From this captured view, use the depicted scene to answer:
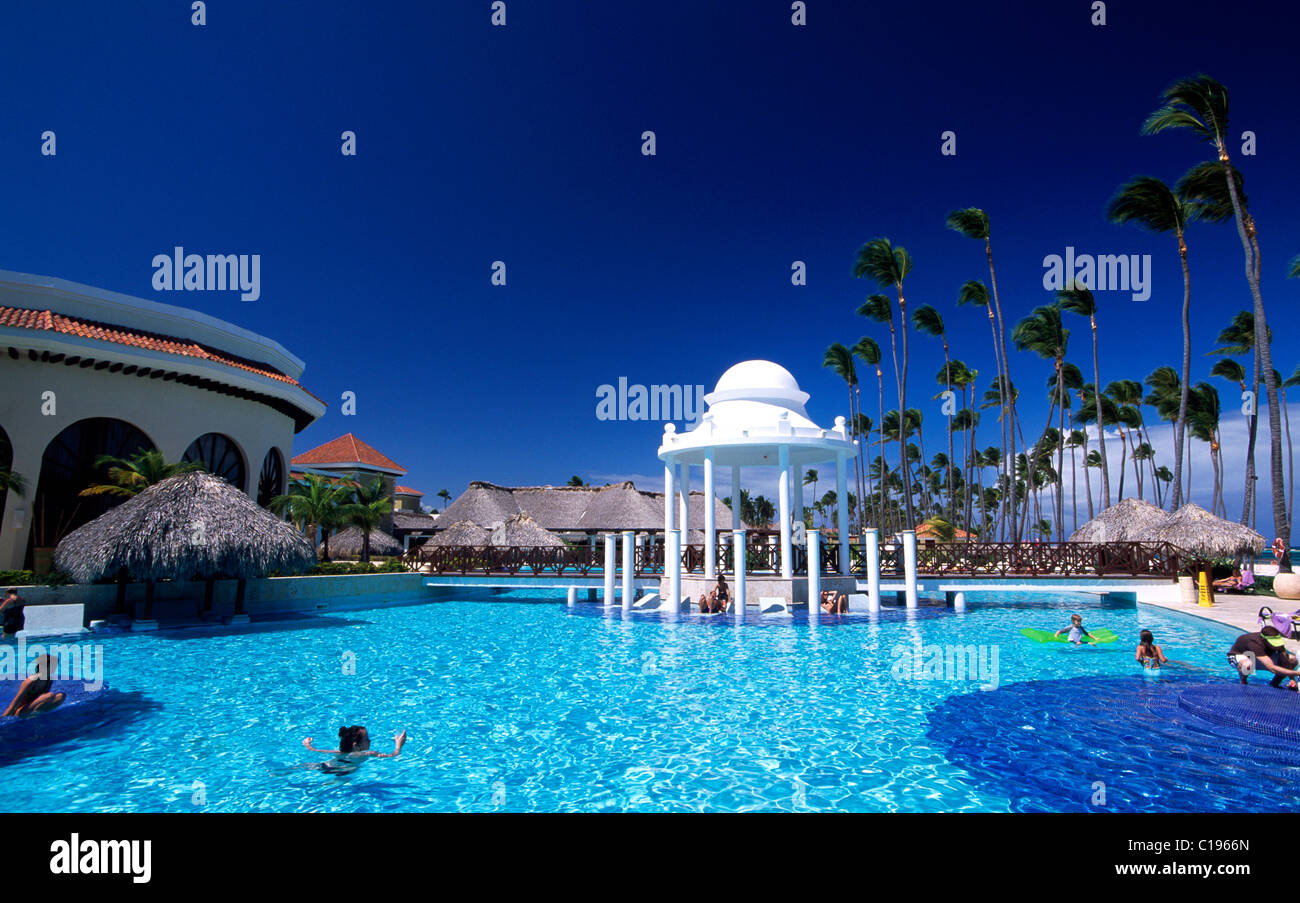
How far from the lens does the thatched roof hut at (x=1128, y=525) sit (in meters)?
22.6

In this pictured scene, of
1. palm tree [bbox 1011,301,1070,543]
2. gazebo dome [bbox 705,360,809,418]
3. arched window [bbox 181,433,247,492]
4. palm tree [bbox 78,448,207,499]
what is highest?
palm tree [bbox 1011,301,1070,543]

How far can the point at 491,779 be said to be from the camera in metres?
6.28

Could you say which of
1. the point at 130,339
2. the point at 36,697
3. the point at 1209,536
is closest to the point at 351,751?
the point at 36,697

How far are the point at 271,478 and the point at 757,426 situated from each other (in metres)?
18.6

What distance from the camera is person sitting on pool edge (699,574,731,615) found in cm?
1889

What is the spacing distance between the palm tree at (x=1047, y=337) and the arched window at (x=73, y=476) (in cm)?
3877

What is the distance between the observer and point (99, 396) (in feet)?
64.0

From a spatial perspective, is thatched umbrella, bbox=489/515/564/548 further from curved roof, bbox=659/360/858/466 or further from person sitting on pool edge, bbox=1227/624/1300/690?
person sitting on pool edge, bbox=1227/624/1300/690

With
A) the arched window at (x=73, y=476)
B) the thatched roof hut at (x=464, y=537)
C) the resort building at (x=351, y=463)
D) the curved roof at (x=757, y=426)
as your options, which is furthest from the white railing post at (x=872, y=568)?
the resort building at (x=351, y=463)

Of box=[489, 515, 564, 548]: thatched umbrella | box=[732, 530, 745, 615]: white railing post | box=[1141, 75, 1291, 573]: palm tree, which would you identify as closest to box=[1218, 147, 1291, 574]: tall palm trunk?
box=[1141, 75, 1291, 573]: palm tree

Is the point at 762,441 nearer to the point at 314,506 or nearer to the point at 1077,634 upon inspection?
the point at 1077,634

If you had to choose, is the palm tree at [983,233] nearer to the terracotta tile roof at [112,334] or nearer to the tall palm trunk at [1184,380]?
the tall palm trunk at [1184,380]

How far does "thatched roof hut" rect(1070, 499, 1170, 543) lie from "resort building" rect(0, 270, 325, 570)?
2922 cm
